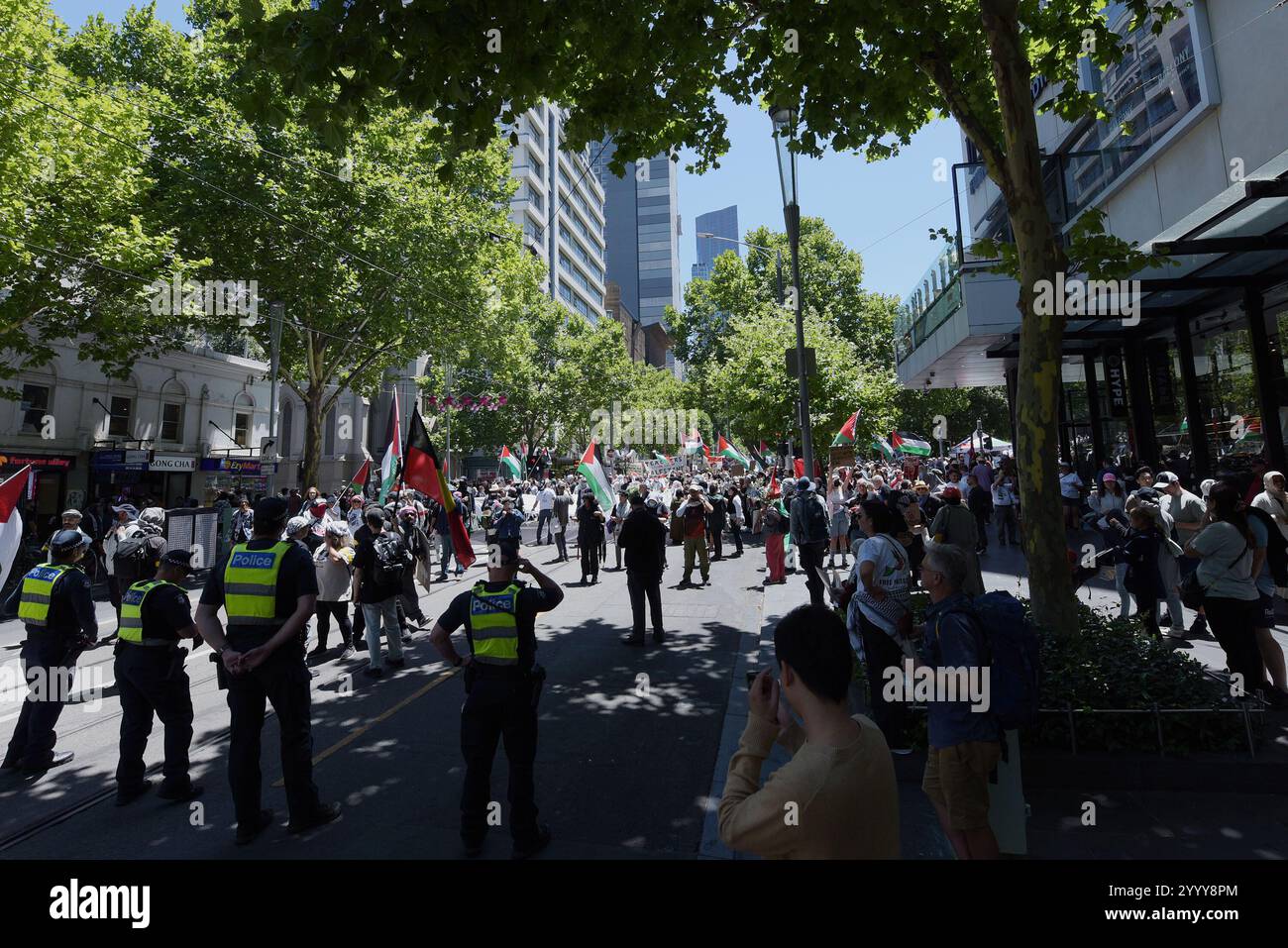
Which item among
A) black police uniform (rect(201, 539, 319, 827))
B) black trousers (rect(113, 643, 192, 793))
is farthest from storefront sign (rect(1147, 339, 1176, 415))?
black trousers (rect(113, 643, 192, 793))

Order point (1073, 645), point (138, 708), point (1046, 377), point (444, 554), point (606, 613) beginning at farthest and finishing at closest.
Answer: point (444, 554)
point (606, 613)
point (1046, 377)
point (1073, 645)
point (138, 708)

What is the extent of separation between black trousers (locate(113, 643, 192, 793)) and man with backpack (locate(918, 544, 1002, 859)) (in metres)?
4.78

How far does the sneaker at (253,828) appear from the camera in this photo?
3826 mm

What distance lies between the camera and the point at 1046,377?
17.7 feet

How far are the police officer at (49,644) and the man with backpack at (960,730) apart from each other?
5.81m

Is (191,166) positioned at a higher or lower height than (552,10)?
higher

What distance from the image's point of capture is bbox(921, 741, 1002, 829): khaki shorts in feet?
10.0

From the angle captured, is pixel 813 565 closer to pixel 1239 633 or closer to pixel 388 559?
pixel 1239 633

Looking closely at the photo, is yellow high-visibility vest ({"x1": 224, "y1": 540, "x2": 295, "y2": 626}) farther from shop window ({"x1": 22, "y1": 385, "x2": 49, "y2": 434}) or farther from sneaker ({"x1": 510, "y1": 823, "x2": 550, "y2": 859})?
shop window ({"x1": 22, "y1": 385, "x2": 49, "y2": 434})

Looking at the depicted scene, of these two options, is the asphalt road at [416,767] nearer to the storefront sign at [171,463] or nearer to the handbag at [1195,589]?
the handbag at [1195,589]

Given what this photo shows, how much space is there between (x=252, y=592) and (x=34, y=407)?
24.5 m
